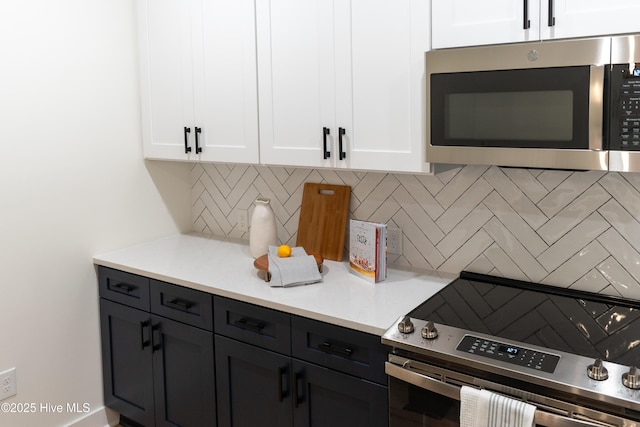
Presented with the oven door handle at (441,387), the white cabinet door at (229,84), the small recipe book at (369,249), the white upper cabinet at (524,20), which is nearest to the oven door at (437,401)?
the oven door handle at (441,387)

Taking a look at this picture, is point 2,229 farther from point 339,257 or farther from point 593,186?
point 593,186

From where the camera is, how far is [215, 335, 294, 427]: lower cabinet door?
2123 millimetres

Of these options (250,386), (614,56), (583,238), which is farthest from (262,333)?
(614,56)

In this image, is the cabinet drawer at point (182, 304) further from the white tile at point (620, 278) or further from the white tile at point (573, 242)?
the white tile at point (620, 278)

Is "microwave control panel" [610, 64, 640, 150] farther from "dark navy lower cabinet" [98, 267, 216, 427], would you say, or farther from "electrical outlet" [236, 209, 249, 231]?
"electrical outlet" [236, 209, 249, 231]

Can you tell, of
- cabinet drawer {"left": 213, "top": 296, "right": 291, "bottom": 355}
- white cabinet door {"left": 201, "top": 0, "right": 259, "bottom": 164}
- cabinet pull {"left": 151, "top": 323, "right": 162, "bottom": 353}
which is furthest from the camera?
cabinet pull {"left": 151, "top": 323, "right": 162, "bottom": 353}

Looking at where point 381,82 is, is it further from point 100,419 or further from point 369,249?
point 100,419

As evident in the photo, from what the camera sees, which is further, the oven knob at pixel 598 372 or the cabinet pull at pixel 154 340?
the cabinet pull at pixel 154 340

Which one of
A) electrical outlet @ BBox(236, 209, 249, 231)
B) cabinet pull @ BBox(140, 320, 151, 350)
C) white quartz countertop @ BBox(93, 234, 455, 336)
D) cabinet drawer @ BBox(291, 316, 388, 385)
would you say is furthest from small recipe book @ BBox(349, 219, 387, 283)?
cabinet pull @ BBox(140, 320, 151, 350)

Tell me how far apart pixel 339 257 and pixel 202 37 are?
3.61ft

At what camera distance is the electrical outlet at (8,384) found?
2439 millimetres

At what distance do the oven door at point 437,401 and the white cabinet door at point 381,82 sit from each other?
68cm

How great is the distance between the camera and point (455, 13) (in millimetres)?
1846

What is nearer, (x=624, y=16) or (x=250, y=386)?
(x=624, y=16)
